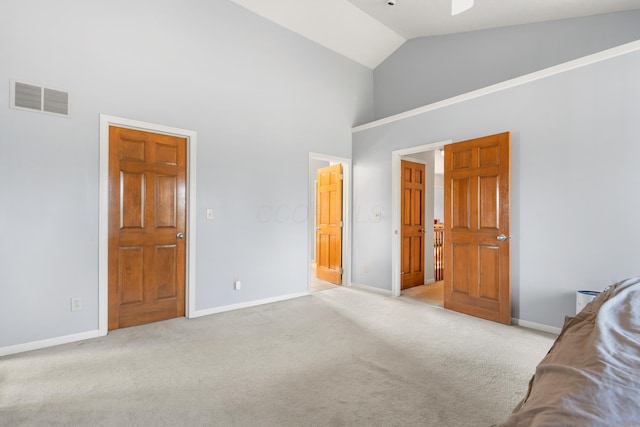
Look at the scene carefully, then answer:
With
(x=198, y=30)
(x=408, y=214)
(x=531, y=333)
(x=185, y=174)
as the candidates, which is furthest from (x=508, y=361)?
(x=198, y=30)

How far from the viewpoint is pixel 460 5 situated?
153 inches

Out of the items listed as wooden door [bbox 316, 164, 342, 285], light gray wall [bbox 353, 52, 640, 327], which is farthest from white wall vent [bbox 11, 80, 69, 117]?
light gray wall [bbox 353, 52, 640, 327]

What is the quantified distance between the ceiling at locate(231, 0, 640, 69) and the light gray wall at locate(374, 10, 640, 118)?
0.12 m

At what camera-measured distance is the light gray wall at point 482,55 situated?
3.67 metres

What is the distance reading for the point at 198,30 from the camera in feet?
12.2

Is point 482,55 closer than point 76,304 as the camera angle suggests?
No

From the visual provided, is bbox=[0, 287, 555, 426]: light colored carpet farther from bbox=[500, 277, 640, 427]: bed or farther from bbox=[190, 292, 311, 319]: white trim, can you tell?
bbox=[500, 277, 640, 427]: bed

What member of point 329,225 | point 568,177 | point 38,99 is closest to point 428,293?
point 329,225

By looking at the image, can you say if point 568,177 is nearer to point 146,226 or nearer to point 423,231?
point 423,231

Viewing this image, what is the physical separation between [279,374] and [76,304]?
2111mm

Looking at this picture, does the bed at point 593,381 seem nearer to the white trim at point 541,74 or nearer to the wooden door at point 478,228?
the wooden door at point 478,228

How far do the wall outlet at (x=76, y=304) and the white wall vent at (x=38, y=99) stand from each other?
5.62 ft

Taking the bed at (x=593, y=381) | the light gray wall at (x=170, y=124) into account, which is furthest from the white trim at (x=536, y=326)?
the light gray wall at (x=170, y=124)

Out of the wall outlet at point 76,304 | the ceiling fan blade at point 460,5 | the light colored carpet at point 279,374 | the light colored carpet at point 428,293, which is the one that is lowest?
the light colored carpet at point 428,293
